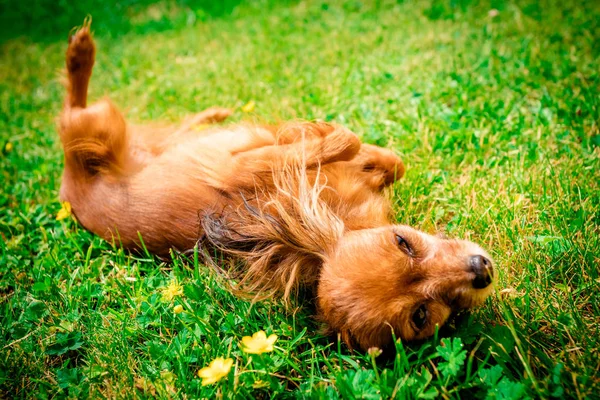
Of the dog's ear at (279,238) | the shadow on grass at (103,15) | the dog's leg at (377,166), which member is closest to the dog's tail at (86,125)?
the dog's ear at (279,238)

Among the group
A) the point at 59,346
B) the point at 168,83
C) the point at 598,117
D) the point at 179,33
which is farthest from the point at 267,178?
the point at 179,33

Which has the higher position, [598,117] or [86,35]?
[86,35]

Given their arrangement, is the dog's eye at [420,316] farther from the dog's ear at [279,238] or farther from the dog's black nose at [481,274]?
the dog's ear at [279,238]

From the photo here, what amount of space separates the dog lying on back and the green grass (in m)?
0.15

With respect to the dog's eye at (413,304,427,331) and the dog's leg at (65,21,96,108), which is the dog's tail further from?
the dog's eye at (413,304,427,331)

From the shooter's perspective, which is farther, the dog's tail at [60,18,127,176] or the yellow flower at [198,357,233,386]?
the dog's tail at [60,18,127,176]

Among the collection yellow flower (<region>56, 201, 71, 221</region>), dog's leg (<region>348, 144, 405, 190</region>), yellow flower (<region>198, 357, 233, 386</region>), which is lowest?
yellow flower (<region>56, 201, 71, 221</region>)

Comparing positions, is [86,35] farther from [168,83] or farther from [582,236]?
[582,236]

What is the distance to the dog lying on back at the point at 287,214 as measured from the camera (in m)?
1.92

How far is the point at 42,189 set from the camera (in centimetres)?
365

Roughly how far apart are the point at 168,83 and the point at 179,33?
219 cm

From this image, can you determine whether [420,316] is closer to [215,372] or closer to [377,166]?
[215,372]

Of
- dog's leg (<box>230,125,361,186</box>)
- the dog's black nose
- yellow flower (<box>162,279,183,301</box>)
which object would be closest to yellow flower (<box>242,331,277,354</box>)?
yellow flower (<box>162,279,183,301</box>)

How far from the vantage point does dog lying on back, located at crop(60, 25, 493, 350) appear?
75.6 inches
